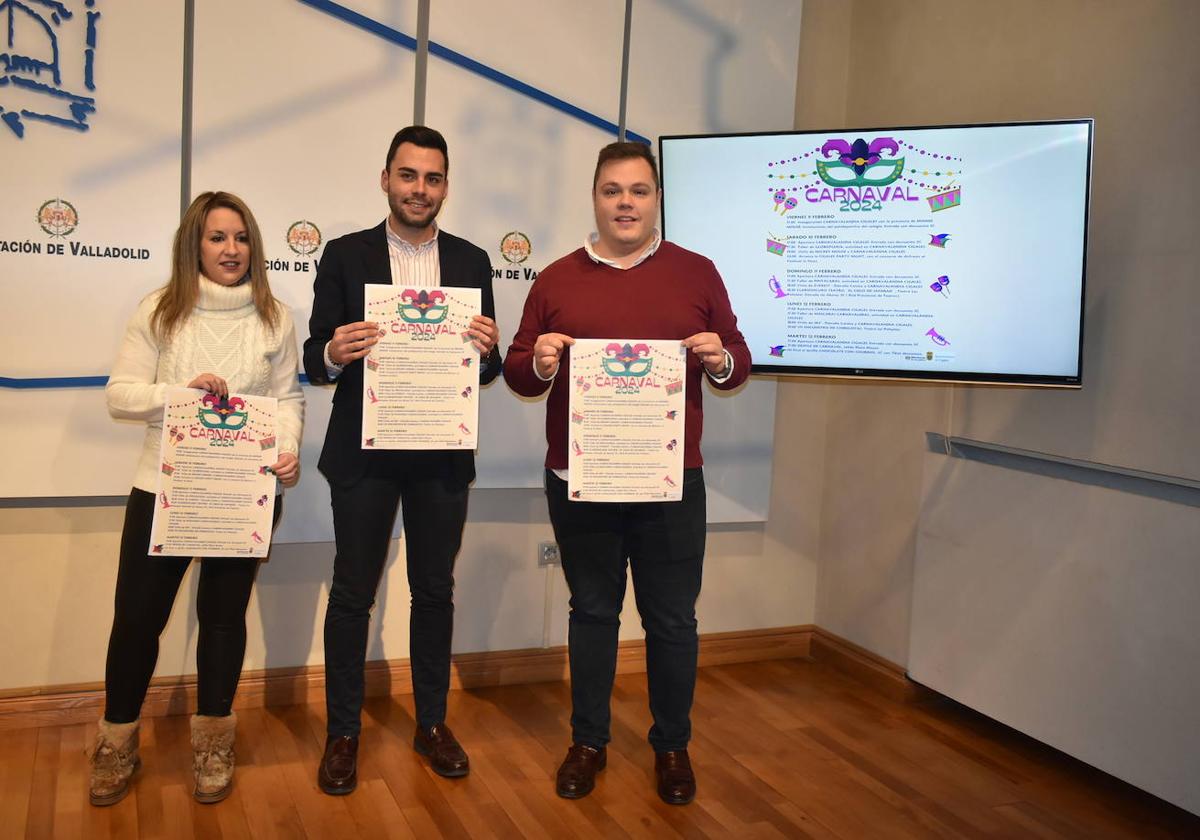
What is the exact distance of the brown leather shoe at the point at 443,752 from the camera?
8.97ft

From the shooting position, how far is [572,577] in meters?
2.65

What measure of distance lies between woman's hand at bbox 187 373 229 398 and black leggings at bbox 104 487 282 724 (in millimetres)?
300

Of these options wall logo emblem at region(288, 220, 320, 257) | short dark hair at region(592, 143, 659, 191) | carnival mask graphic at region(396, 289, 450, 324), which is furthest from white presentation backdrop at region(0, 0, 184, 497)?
short dark hair at region(592, 143, 659, 191)

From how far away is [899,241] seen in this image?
297 centimetres

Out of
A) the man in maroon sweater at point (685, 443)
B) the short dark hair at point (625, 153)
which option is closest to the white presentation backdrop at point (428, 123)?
the man in maroon sweater at point (685, 443)

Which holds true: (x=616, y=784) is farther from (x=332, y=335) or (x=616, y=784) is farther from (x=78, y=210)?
(x=78, y=210)

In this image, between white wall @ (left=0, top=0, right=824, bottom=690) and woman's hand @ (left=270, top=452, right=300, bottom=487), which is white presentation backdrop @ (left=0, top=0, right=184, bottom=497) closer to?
white wall @ (left=0, top=0, right=824, bottom=690)

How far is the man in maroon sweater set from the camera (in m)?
2.47

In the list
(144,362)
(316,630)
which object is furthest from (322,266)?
(316,630)

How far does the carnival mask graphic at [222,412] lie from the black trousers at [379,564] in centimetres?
30

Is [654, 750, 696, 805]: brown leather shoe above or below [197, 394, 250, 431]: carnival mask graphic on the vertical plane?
below

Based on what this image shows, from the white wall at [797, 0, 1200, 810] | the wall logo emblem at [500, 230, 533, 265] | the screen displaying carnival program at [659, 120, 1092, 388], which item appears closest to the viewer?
the white wall at [797, 0, 1200, 810]

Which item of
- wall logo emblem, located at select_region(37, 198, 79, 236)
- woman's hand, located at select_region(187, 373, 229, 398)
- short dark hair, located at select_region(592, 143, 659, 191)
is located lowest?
woman's hand, located at select_region(187, 373, 229, 398)

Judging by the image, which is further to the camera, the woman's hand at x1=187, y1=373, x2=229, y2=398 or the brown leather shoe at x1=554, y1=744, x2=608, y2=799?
the brown leather shoe at x1=554, y1=744, x2=608, y2=799
